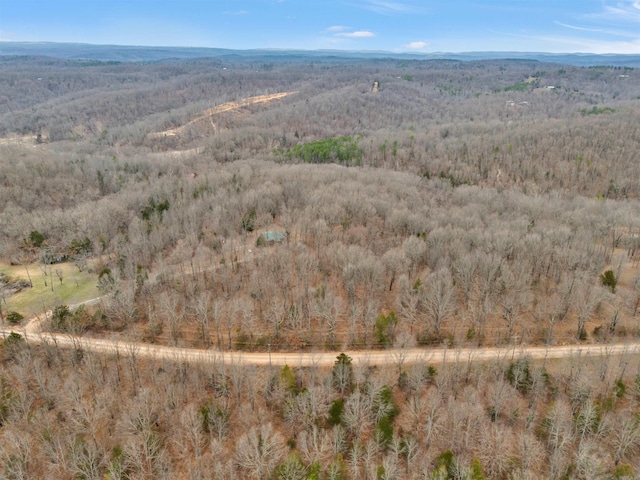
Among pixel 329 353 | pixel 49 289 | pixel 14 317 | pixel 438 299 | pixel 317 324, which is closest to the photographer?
pixel 329 353

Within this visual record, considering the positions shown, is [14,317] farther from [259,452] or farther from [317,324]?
[317,324]

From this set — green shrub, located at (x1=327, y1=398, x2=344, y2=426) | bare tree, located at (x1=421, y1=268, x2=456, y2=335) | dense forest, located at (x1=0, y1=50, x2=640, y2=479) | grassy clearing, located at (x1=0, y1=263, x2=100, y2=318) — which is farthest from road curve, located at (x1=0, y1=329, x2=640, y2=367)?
grassy clearing, located at (x1=0, y1=263, x2=100, y2=318)

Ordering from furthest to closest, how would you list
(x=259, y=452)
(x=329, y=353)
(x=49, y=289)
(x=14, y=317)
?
(x=49, y=289) → (x=14, y=317) → (x=329, y=353) → (x=259, y=452)

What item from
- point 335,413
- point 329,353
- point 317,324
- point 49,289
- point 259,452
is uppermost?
point 49,289

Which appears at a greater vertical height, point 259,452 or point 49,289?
point 49,289

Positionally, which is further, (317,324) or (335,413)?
(317,324)

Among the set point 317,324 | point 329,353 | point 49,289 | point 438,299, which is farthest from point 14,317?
point 438,299

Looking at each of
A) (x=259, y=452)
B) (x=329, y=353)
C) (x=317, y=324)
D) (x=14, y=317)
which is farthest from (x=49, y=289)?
(x=259, y=452)
